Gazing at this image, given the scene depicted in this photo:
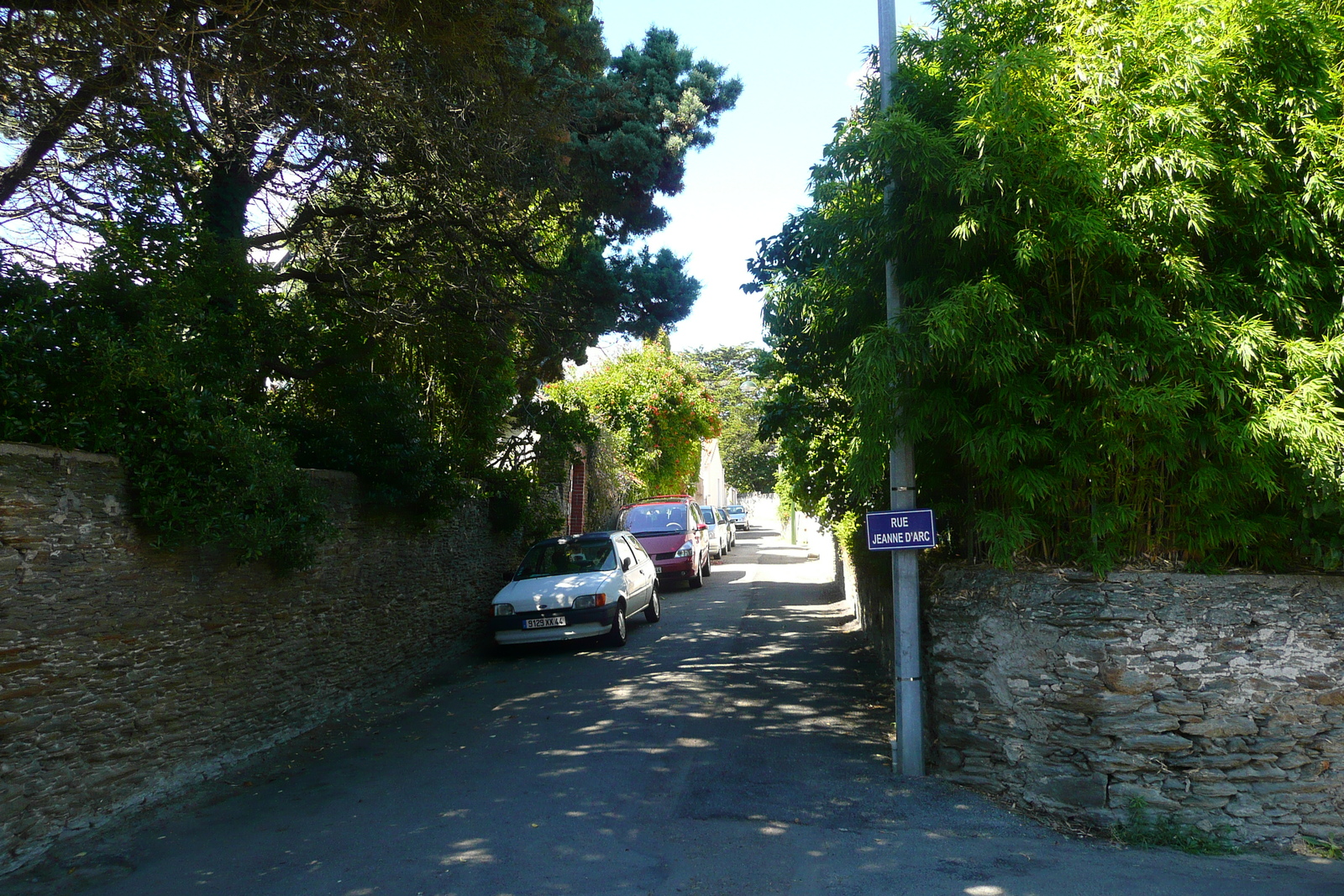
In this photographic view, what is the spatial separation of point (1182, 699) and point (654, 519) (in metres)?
14.5

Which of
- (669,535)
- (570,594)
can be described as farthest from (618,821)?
(669,535)

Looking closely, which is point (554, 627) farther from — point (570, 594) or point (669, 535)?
point (669, 535)

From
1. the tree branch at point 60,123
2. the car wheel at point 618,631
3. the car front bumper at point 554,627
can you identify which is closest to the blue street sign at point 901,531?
the car front bumper at point 554,627

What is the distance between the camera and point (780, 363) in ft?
30.5

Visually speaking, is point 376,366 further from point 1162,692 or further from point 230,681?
point 1162,692

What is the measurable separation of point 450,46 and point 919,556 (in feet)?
20.9

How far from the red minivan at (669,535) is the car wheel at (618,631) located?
20.8 feet

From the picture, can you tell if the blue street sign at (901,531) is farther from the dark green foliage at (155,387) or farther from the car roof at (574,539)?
the car roof at (574,539)

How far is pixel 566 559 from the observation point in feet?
42.0

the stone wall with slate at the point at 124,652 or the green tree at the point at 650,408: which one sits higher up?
the green tree at the point at 650,408

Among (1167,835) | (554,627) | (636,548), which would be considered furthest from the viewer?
(636,548)

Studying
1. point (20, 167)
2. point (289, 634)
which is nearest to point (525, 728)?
point (289, 634)

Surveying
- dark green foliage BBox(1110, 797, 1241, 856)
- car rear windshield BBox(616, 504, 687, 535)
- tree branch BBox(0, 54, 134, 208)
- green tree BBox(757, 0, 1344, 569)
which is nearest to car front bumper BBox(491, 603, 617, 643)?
green tree BBox(757, 0, 1344, 569)

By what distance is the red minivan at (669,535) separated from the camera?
62.0 ft
